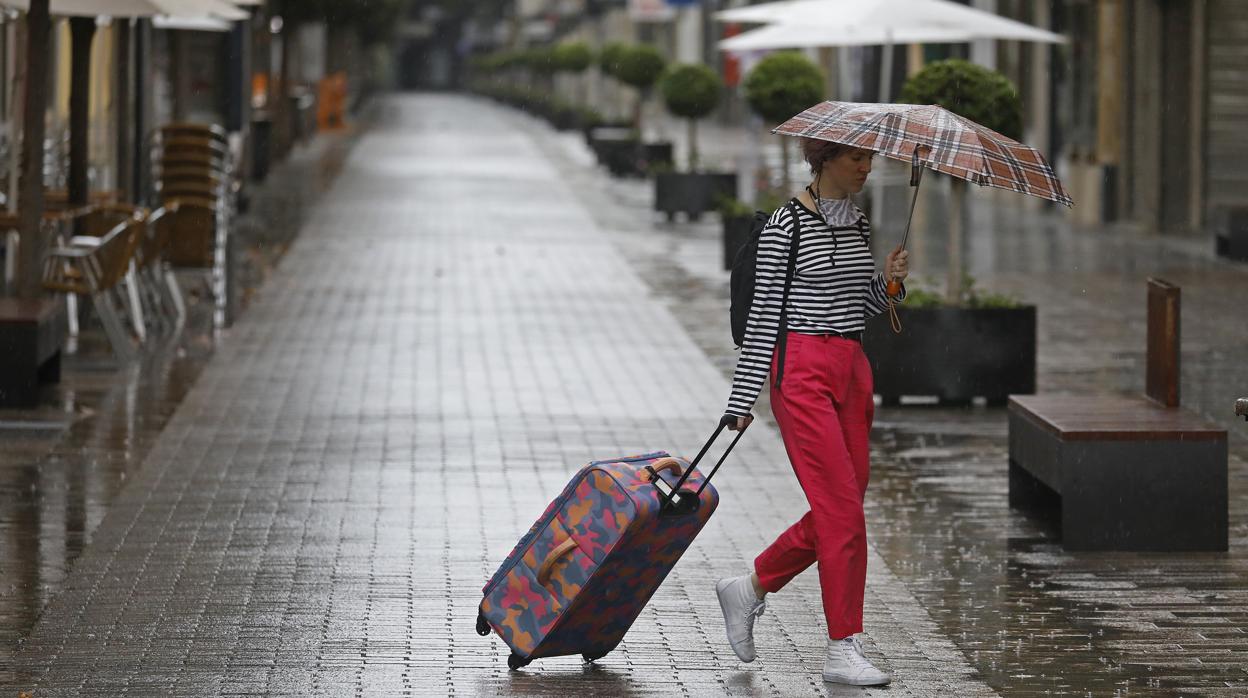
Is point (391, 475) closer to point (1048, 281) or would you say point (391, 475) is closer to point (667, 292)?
point (667, 292)

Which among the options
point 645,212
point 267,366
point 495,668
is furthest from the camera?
point 645,212

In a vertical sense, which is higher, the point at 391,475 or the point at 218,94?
the point at 218,94

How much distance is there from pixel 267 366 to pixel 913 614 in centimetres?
665

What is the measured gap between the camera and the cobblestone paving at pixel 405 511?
6246mm

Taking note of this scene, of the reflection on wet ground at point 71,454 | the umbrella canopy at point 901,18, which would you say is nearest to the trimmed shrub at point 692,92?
the umbrella canopy at point 901,18

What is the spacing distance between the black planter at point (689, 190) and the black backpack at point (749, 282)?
19803mm

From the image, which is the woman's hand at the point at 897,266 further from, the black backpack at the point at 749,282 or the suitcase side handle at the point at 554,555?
the suitcase side handle at the point at 554,555

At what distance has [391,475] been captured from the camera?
31.1ft

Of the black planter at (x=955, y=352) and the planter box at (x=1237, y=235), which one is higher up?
the planter box at (x=1237, y=235)

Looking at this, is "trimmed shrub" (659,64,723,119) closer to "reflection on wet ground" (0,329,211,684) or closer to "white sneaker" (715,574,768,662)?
"reflection on wet ground" (0,329,211,684)

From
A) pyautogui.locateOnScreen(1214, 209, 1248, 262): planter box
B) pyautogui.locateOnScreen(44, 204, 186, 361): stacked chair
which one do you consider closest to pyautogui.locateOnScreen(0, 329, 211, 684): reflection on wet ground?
pyautogui.locateOnScreen(44, 204, 186, 361): stacked chair

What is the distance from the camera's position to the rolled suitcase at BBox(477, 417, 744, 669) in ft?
19.3

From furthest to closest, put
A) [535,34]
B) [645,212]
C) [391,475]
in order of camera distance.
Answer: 1. [535,34]
2. [645,212]
3. [391,475]

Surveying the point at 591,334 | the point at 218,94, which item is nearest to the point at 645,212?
the point at 218,94
